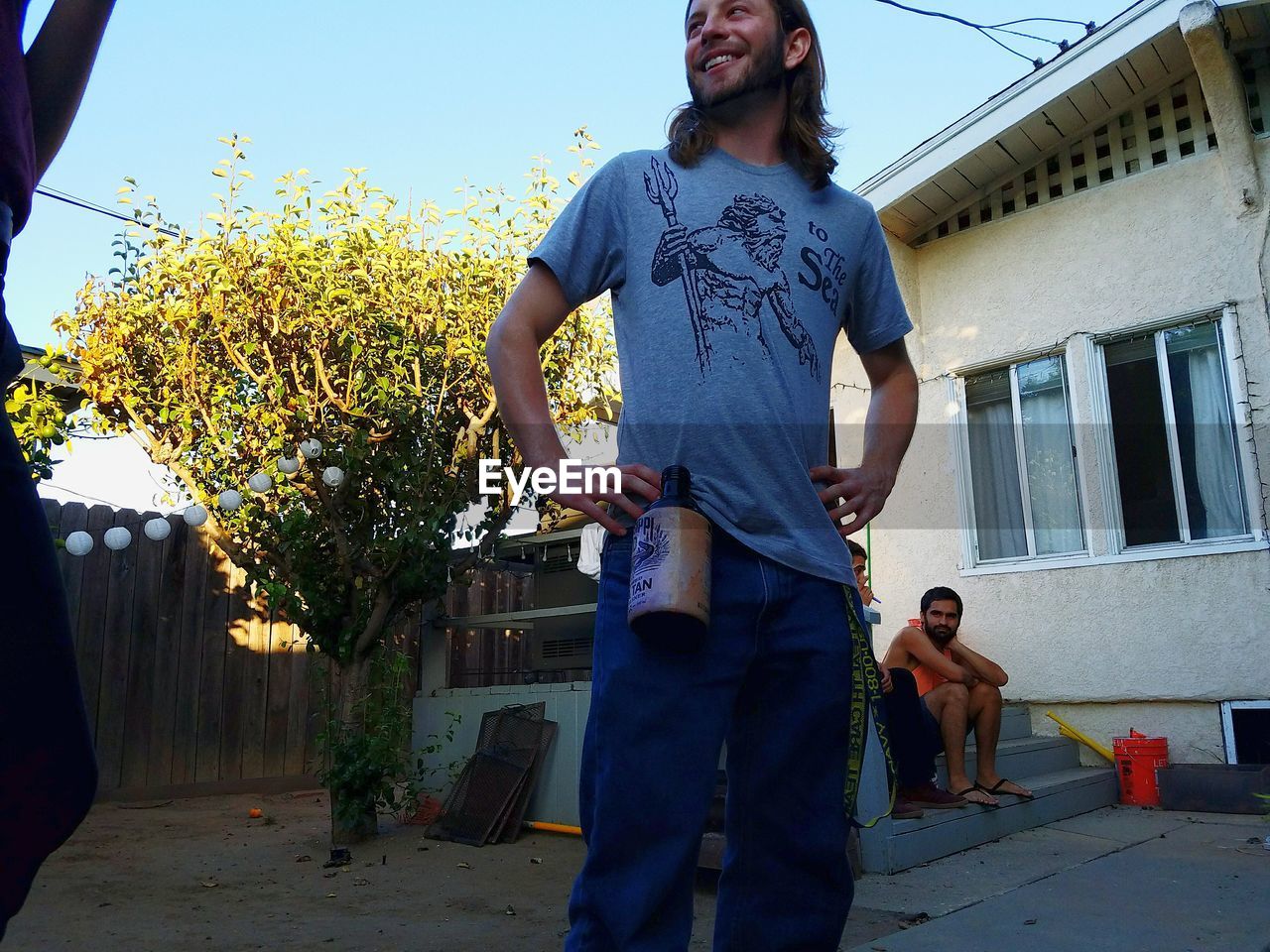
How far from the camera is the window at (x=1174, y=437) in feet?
20.2

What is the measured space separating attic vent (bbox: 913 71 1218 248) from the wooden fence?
5.26 m

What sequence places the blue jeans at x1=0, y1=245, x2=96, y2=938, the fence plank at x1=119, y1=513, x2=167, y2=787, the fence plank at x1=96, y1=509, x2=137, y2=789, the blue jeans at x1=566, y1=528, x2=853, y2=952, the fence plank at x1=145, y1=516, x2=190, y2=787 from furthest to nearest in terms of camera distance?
the fence plank at x1=145, y1=516, x2=190, y2=787 < the fence plank at x1=119, y1=513, x2=167, y2=787 < the fence plank at x1=96, y1=509, x2=137, y2=789 < the blue jeans at x1=566, y1=528, x2=853, y2=952 < the blue jeans at x1=0, y1=245, x2=96, y2=938

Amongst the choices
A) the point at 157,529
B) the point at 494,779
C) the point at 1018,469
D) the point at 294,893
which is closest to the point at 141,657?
the point at 157,529

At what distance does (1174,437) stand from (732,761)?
5.84 metres

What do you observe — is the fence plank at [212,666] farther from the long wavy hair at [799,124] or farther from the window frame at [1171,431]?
the long wavy hair at [799,124]

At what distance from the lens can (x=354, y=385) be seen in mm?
5820

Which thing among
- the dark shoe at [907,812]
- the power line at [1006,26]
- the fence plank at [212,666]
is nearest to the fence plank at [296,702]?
the fence plank at [212,666]

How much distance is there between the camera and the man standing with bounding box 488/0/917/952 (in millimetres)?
1401

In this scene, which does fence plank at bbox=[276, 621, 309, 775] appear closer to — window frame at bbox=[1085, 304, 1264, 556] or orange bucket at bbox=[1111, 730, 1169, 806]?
orange bucket at bbox=[1111, 730, 1169, 806]

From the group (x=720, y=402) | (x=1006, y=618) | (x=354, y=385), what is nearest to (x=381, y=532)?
(x=354, y=385)

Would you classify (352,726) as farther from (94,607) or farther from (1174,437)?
(1174,437)

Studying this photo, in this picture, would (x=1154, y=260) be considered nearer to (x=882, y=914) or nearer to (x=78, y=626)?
(x=882, y=914)

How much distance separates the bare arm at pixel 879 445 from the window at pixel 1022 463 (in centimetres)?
529

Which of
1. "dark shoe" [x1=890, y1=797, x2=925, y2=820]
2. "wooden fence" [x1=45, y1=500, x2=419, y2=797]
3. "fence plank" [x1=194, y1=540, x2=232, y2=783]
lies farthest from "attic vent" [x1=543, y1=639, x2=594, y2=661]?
"dark shoe" [x1=890, y1=797, x2=925, y2=820]
